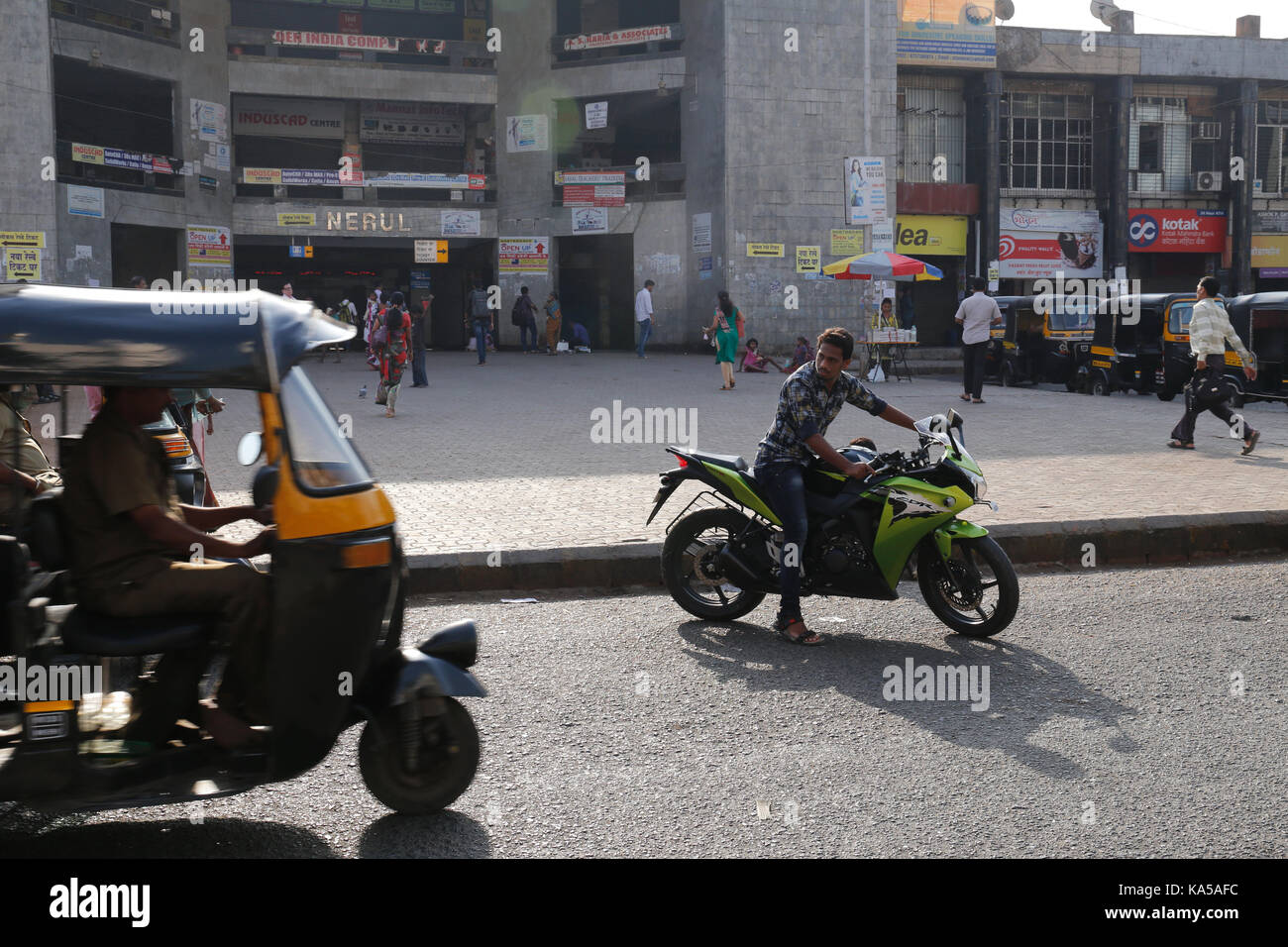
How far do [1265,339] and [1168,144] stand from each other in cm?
1976

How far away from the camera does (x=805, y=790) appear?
4121 millimetres

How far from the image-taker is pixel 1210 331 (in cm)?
1249

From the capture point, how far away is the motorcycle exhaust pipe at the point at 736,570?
645 cm

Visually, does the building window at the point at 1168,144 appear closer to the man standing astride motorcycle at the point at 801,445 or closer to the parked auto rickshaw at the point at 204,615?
the man standing astride motorcycle at the point at 801,445

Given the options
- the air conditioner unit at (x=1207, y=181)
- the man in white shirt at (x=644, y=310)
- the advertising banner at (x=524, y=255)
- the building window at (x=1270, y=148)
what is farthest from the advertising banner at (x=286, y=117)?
the building window at (x=1270, y=148)

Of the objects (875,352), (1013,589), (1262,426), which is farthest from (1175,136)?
(1013,589)

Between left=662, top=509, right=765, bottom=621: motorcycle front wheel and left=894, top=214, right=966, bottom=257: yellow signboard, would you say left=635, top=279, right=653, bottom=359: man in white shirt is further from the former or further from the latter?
left=662, top=509, right=765, bottom=621: motorcycle front wheel

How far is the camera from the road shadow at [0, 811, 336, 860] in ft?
11.9

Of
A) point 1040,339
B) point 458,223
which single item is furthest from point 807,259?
point 458,223

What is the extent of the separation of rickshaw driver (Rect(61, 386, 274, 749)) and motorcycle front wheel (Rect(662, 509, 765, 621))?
126 inches

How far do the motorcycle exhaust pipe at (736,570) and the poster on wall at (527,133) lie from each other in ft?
102

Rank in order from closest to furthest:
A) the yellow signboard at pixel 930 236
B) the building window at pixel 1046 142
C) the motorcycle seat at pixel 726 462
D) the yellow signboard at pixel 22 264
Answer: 1. the motorcycle seat at pixel 726 462
2. the yellow signboard at pixel 22 264
3. the yellow signboard at pixel 930 236
4. the building window at pixel 1046 142
